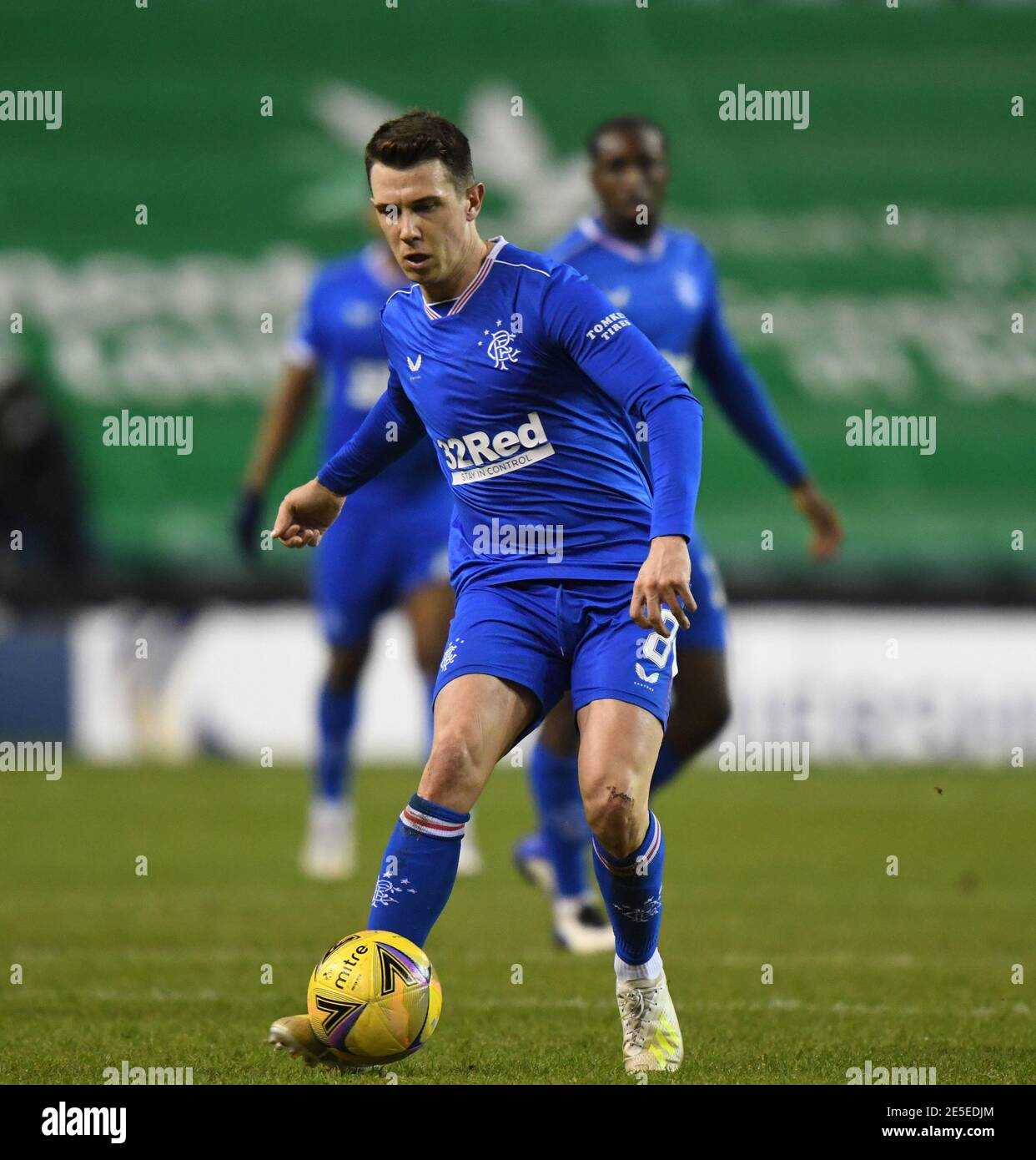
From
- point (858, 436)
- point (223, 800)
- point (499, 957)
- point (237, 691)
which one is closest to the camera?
point (499, 957)

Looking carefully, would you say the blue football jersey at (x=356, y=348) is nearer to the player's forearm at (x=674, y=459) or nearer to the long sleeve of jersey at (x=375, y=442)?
the long sleeve of jersey at (x=375, y=442)

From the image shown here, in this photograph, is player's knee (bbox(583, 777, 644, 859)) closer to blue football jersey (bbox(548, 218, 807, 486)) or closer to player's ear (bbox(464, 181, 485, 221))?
player's ear (bbox(464, 181, 485, 221))

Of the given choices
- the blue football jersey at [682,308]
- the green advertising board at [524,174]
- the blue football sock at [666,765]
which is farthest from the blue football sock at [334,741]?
the green advertising board at [524,174]

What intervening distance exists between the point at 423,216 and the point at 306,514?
0.92m

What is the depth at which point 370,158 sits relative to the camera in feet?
15.7

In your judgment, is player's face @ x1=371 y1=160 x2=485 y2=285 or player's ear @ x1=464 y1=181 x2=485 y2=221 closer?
player's face @ x1=371 y1=160 x2=485 y2=285

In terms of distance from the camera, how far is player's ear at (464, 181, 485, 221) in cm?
487

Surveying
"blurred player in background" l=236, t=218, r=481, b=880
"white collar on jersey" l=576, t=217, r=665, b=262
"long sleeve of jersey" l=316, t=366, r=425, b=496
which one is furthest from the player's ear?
"blurred player in background" l=236, t=218, r=481, b=880

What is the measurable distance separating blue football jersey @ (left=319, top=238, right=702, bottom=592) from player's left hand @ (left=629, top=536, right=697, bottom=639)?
0.96ft

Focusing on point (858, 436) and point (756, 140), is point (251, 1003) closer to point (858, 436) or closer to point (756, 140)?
point (858, 436)

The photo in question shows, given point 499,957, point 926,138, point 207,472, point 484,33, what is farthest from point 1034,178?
point 499,957

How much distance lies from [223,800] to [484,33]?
799 centimetres

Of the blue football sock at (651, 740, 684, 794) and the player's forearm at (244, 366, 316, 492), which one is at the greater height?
the player's forearm at (244, 366, 316, 492)
